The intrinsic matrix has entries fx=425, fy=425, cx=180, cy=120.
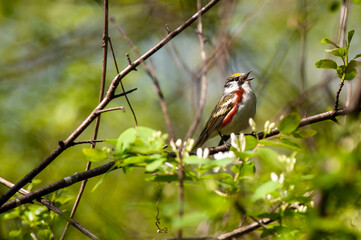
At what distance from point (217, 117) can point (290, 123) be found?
4.04 m

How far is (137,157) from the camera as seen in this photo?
216cm

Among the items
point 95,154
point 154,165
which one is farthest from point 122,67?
point 154,165

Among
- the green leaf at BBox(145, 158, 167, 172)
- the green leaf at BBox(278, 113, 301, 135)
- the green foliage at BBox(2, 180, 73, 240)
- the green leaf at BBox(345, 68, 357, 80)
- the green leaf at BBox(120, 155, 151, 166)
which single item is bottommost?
the green foliage at BBox(2, 180, 73, 240)

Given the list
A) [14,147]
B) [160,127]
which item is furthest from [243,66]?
[14,147]

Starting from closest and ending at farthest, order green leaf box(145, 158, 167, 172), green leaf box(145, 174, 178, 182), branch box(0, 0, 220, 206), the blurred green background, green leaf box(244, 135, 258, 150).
Answer: green leaf box(145, 158, 167, 172) → green leaf box(145, 174, 178, 182) → green leaf box(244, 135, 258, 150) → branch box(0, 0, 220, 206) → the blurred green background

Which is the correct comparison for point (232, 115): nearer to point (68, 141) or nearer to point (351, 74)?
point (351, 74)

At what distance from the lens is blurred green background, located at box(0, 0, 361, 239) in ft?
20.8

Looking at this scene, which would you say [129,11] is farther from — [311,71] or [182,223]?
[182,223]

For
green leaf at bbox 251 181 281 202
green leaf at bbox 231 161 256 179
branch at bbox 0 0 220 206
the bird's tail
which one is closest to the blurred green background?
the bird's tail

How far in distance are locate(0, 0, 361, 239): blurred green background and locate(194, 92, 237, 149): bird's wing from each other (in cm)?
36

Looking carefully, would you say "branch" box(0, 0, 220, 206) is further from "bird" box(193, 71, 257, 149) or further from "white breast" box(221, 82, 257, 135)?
"white breast" box(221, 82, 257, 135)

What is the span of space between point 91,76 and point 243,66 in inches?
128

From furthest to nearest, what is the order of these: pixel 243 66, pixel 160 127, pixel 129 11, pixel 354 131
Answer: pixel 129 11 < pixel 160 127 < pixel 243 66 < pixel 354 131

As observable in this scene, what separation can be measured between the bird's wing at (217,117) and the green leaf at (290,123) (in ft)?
12.4
